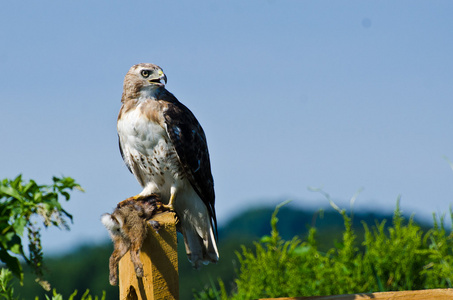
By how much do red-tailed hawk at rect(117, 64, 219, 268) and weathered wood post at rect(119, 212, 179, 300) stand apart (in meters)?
1.03

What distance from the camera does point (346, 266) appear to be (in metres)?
5.78

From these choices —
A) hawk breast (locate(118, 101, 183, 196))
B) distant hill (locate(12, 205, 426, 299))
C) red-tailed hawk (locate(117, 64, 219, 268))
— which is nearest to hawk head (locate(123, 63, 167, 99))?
red-tailed hawk (locate(117, 64, 219, 268))

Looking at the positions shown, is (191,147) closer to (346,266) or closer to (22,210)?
(22,210)

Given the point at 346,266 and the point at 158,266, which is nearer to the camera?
the point at 158,266

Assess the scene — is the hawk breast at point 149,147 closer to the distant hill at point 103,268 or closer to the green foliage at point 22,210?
the green foliage at point 22,210

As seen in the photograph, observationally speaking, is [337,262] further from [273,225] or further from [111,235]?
[111,235]

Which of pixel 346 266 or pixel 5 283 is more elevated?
pixel 5 283

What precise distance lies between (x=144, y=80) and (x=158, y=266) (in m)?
1.68

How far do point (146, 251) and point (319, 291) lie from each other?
129 inches

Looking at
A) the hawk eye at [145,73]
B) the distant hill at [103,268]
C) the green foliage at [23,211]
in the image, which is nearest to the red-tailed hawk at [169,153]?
the hawk eye at [145,73]

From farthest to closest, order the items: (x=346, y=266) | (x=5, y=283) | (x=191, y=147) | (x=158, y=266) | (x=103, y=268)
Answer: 1. (x=103, y=268)
2. (x=346, y=266)
3. (x=191, y=147)
4. (x=5, y=283)
5. (x=158, y=266)

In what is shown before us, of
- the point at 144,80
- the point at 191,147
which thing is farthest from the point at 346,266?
the point at 144,80

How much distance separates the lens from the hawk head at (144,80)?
4.00 m

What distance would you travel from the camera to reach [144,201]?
3400mm
